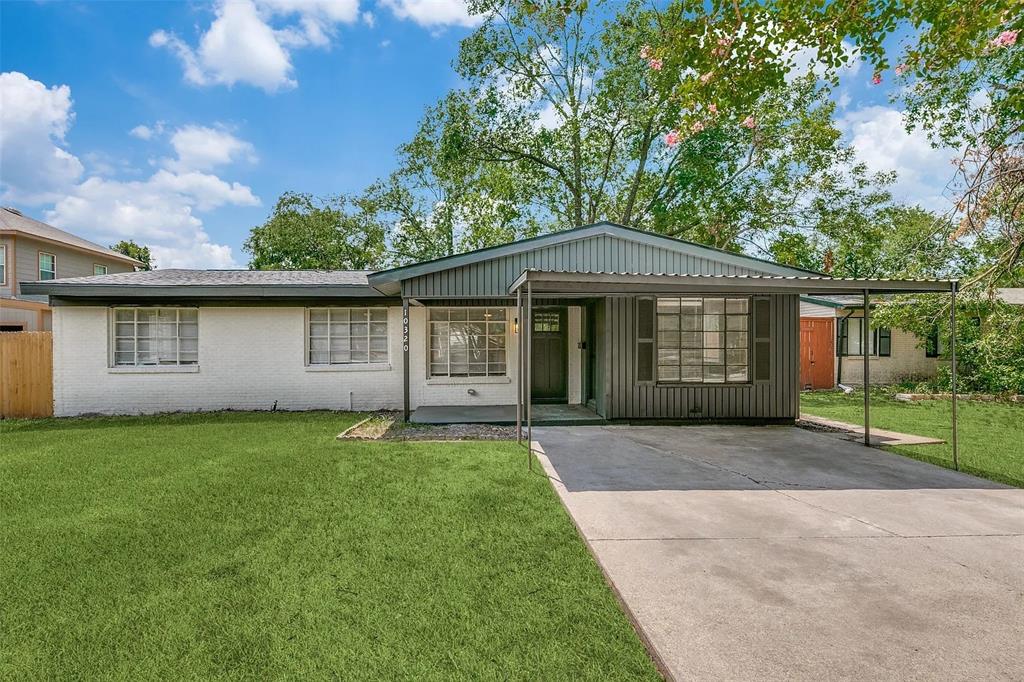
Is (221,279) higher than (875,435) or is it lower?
higher

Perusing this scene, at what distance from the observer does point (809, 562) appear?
306 centimetres

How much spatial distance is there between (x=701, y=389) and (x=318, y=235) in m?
22.2

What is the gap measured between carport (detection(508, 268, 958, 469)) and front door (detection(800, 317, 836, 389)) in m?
6.61

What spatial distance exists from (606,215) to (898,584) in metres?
18.0

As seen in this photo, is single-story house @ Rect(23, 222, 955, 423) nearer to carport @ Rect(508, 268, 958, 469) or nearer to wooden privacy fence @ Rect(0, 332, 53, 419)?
carport @ Rect(508, 268, 958, 469)

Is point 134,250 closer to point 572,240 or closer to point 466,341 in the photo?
point 466,341

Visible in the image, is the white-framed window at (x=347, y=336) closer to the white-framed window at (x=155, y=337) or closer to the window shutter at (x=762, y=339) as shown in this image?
the white-framed window at (x=155, y=337)

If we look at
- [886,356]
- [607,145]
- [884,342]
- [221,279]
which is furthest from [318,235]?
[886,356]

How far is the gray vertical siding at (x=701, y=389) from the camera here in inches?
316

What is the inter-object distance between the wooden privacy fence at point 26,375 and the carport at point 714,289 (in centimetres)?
893

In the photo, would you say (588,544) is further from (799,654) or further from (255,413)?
(255,413)

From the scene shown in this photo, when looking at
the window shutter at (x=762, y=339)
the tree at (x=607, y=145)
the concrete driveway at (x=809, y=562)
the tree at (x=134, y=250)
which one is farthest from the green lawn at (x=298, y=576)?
the tree at (x=134, y=250)

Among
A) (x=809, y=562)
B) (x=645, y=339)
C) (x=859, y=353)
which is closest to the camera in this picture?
(x=809, y=562)

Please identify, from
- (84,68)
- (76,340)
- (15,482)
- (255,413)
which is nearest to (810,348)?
(255,413)
